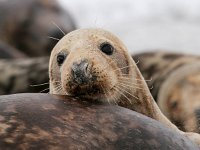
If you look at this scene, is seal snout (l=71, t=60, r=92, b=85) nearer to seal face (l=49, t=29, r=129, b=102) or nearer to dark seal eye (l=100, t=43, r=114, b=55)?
seal face (l=49, t=29, r=129, b=102)

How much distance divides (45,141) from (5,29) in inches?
474

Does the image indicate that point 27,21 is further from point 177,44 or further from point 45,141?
point 45,141

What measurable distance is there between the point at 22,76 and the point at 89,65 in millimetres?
5210

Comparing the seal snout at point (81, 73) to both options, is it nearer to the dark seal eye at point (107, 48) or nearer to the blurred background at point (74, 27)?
the dark seal eye at point (107, 48)

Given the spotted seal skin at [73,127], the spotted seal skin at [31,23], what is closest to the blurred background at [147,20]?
the spotted seal skin at [31,23]

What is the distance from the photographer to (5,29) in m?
15.9

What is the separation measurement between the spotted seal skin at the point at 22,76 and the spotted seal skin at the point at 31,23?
465cm

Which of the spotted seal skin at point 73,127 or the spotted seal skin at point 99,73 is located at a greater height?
the spotted seal skin at point 99,73

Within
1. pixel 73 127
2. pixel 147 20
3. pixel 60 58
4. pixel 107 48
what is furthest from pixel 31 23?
pixel 73 127

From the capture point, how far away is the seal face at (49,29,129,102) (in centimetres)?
509

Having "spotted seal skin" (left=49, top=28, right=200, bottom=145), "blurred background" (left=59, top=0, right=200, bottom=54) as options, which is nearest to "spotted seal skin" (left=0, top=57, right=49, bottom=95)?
"spotted seal skin" (left=49, top=28, right=200, bottom=145)

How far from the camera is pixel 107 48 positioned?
19.6 feet

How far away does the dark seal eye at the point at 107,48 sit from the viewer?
5.89 m

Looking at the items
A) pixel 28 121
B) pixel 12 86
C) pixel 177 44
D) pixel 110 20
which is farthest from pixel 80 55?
pixel 110 20
